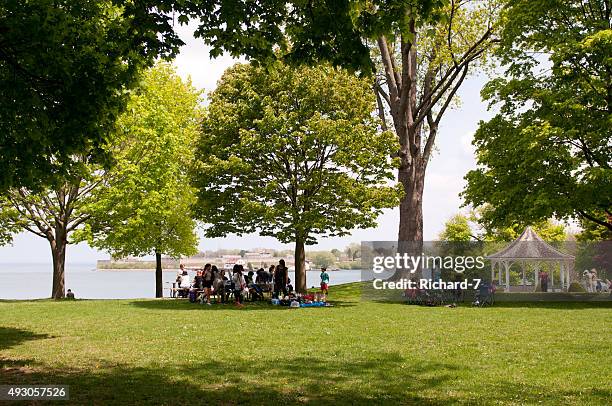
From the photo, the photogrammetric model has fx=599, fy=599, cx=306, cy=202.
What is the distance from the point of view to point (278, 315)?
76.3 ft

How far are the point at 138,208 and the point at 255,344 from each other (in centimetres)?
2168

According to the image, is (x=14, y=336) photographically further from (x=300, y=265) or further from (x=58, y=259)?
(x=58, y=259)

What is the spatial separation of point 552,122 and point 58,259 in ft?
96.3

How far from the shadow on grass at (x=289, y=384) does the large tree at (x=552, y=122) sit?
20.4 metres

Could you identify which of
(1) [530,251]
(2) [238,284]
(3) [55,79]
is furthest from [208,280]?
(1) [530,251]

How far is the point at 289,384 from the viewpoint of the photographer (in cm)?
1062

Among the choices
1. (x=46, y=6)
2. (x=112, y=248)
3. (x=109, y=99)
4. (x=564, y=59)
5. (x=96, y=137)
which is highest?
A: (x=564, y=59)

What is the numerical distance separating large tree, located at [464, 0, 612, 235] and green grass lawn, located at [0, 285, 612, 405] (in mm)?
9591

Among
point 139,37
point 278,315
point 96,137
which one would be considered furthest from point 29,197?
point 139,37

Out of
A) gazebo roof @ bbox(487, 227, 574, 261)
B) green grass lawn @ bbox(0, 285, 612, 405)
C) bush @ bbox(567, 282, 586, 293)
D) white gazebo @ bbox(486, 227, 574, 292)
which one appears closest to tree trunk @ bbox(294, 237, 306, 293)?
green grass lawn @ bbox(0, 285, 612, 405)

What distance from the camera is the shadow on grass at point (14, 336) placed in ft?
51.1

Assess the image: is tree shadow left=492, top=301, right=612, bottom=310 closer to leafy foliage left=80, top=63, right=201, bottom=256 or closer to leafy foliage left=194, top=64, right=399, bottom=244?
leafy foliage left=194, top=64, right=399, bottom=244

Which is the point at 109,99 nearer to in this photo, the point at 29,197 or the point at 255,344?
the point at 255,344

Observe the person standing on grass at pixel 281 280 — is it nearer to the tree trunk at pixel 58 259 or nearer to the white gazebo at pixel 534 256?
the tree trunk at pixel 58 259
